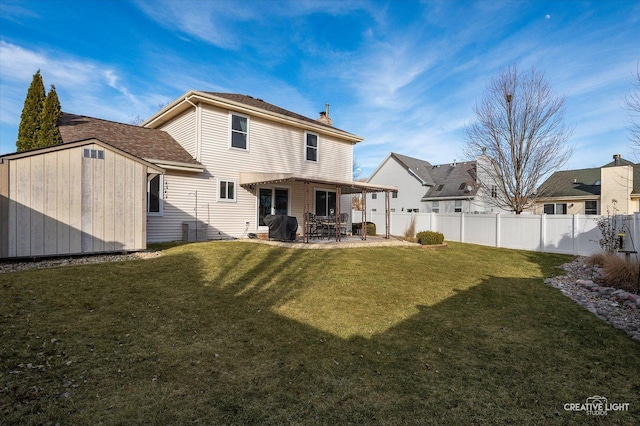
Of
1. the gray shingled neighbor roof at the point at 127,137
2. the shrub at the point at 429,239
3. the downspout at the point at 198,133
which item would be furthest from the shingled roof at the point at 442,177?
the gray shingled neighbor roof at the point at 127,137

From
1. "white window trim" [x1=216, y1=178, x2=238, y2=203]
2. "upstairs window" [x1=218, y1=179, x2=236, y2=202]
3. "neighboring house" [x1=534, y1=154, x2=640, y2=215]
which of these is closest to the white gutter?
"white window trim" [x1=216, y1=178, x2=238, y2=203]

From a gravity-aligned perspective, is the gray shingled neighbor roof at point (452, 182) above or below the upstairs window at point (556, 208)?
above

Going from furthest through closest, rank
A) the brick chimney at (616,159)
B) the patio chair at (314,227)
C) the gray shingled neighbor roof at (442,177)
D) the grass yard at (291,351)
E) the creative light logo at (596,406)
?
the gray shingled neighbor roof at (442,177), the brick chimney at (616,159), the patio chair at (314,227), the creative light logo at (596,406), the grass yard at (291,351)

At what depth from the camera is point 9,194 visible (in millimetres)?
6781

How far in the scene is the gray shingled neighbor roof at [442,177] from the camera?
26427mm

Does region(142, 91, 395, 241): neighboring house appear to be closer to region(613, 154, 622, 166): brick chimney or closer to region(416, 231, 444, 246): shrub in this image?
region(416, 231, 444, 246): shrub

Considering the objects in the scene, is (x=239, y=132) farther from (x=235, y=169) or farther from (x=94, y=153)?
(x=94, y=153)

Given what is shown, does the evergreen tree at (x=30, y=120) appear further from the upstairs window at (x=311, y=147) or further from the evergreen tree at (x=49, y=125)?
the upstairs window at (x=311, y=147)

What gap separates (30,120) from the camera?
36.6ft

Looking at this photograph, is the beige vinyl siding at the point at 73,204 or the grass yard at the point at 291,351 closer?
the grass yard at the point at 291,351

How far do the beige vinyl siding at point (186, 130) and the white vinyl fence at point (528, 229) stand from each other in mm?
12912

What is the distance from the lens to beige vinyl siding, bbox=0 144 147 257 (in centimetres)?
689

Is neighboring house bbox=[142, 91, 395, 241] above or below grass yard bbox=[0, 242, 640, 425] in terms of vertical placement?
above

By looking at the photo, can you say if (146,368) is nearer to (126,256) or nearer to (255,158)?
(126,256)
